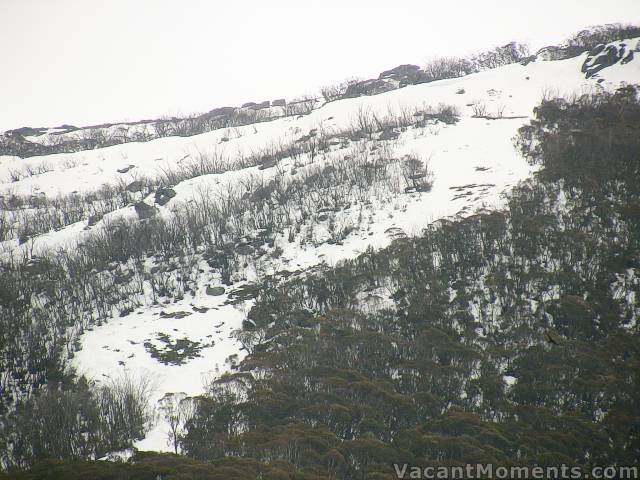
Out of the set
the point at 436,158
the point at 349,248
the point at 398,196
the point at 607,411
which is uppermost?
the point at 436,158

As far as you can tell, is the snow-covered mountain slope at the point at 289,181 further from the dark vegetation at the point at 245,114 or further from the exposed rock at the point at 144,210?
the dark vegetation at the point at 245,114

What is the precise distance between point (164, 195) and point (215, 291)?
1533 centimetres

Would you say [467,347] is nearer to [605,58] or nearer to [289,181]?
[289,181]

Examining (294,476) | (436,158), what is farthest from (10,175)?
(294,476)

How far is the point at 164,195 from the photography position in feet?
122

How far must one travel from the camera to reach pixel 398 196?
31.0 meters

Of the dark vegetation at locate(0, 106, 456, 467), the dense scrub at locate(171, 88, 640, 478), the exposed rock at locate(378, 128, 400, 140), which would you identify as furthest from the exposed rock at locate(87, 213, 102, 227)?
the exposed rock at locate(378, 128, 400, 140)

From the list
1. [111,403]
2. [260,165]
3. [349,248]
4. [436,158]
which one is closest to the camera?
[111,403]

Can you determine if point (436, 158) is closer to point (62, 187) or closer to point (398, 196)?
point (398, 196)

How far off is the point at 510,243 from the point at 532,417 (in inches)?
398

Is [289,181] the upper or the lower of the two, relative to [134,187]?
lower

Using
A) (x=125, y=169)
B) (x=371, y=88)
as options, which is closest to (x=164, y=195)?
(x=125, y=169)

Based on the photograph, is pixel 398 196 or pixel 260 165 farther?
pixel 260 165

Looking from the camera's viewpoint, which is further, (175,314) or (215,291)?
(215,291)
